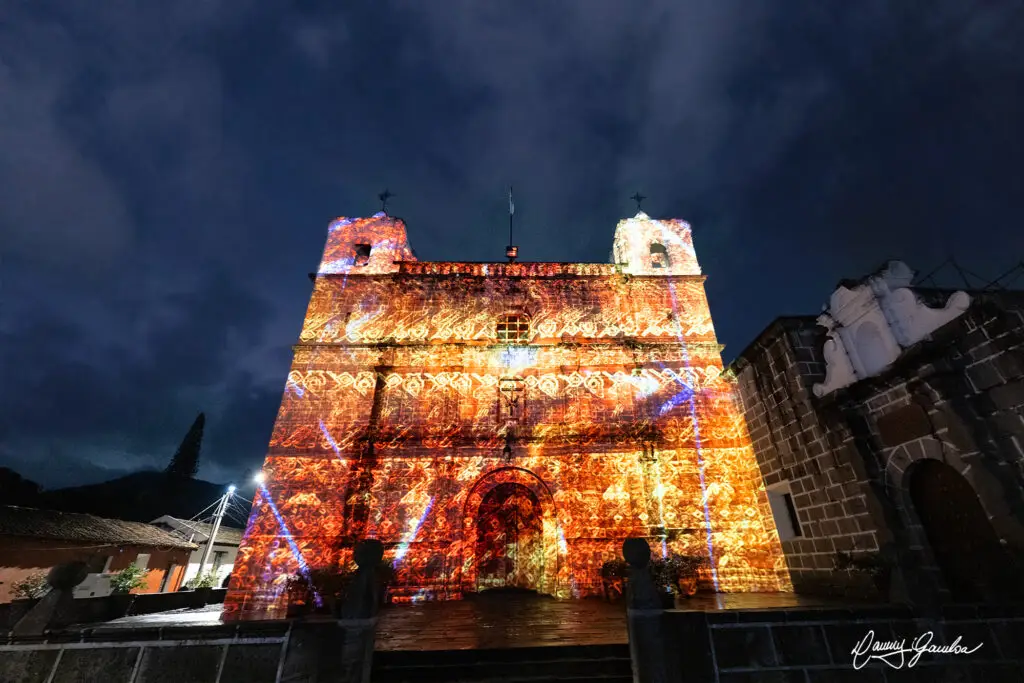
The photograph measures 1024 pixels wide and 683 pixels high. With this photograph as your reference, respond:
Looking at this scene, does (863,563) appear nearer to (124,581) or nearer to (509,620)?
(509,620)

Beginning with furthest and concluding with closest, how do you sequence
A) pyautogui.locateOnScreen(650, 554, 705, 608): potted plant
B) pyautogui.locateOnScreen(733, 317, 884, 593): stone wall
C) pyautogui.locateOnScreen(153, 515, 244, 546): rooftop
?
pyautogui.locateOnScreen(153, 515, 244, 546): rooftop
pyautogui.locateOnScreen(650, 554, 705, 608): potted plant
pyautogui.locateOnScreen(733, 317, 884, 593): stone wall

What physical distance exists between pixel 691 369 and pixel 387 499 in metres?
9.07

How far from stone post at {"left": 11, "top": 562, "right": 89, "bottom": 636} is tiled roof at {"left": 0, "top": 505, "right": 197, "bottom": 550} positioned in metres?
13.9

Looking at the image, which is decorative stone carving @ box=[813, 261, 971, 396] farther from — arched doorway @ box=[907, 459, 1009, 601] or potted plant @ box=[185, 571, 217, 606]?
potted plant @ box=[185, 571, 217, 606]

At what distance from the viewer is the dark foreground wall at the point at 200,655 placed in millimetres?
4457

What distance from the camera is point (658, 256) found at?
13961 mm

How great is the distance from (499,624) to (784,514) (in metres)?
7.26

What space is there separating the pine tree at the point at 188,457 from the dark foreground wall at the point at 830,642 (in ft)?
190

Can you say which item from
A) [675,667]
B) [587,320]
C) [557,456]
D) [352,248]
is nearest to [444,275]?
[352,248]

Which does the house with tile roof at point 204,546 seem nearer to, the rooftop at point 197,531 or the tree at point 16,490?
the rooftop at point 197,531

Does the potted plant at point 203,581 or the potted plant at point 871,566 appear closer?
the potted plant at point 871,566

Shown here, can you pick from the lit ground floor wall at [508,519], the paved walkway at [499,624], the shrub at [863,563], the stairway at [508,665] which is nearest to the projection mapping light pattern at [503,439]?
the lit ground floor wall at [508,519]
